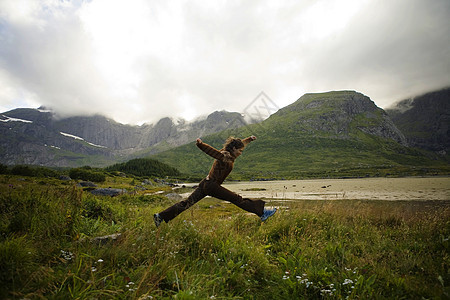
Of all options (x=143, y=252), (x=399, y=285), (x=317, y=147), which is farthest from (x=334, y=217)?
(x=317, y=147)

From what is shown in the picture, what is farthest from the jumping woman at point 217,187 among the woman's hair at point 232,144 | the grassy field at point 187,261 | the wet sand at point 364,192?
the wet sand at point 364,192

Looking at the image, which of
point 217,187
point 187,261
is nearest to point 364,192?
point 217,187

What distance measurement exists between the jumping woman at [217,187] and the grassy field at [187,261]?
1.25ft

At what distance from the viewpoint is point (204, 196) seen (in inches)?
262

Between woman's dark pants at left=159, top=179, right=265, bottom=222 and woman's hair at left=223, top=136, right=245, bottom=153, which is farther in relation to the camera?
woman's hair at left=223, top=136, right=245, bottom=153

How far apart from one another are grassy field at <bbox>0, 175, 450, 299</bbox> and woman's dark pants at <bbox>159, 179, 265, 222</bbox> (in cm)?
34

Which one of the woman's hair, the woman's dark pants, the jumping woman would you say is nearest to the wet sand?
the woman's dark pants

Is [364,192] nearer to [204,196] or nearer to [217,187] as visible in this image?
[217,187]

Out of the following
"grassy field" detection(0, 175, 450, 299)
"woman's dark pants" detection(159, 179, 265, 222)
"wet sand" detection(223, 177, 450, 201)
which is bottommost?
"wet sand" detection(223, 177, 450, 201)

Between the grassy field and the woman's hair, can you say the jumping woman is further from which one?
the grassy field

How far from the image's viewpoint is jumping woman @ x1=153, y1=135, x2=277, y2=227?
6023 millimetres

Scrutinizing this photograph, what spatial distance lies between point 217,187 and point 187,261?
101 inches

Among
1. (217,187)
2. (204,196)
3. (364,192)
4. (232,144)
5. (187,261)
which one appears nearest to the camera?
(187,261)

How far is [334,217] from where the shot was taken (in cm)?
799
